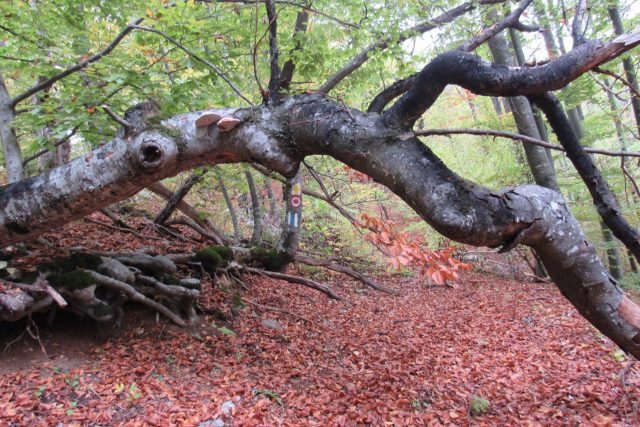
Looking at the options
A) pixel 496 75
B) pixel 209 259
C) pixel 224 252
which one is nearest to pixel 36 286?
pixel 209 259

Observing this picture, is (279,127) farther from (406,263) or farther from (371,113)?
(406,263)

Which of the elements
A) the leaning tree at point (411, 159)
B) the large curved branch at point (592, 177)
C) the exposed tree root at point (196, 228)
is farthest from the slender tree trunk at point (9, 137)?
the large curved branch at point (592, 177)

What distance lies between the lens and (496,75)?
2.11 m

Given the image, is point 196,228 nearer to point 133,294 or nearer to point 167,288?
point 167,288

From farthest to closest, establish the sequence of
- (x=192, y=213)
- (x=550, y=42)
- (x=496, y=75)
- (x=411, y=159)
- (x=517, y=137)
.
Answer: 1. (x=550, y=42)
2. (x=192, y=213)
3. (x=411, y=159)
4. (x=517, y=137)
5. (x=496, y=75)

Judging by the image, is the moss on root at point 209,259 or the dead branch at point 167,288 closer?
the dead branch at point 167,288

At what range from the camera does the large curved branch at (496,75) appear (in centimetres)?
189

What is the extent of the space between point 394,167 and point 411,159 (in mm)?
123

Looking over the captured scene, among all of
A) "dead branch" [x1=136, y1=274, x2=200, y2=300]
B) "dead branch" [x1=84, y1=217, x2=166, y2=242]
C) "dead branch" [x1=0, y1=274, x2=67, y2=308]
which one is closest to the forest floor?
"dead branch" [x1=84, y1=217, x2=166, y2=242]

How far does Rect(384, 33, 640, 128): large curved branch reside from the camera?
189 centimetres

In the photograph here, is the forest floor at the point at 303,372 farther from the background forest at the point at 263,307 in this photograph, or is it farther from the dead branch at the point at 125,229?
the dead branch at the point at 125,229

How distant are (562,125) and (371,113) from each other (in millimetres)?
1285

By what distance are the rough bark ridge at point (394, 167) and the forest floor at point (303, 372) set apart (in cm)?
113

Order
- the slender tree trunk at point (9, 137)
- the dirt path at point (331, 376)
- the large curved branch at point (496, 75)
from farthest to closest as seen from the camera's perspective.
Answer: the slender tree trunk at point (9, 137), the dirt path at point (331, 376), the large curved branch at point (496, 75)
